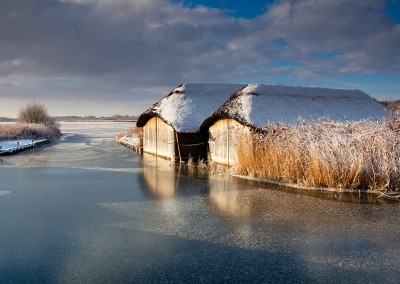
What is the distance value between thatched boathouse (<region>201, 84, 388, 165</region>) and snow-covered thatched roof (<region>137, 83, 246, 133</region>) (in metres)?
1.20

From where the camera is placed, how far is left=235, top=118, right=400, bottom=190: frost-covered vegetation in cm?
1091

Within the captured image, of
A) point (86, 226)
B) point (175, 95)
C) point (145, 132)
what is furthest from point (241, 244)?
point (145, 132)

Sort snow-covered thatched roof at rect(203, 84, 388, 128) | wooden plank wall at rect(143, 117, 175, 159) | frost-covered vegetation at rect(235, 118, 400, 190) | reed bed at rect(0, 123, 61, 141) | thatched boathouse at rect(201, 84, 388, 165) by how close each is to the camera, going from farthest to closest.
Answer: reed bed at rect(0, 123, 61, 141), wooden plank wall at rect(143, 117, 175, 159), snow-covered thatched roof at rect(203, 84, 388, 128), thatched boathouse at rect(201, 84, 388, 165), frost-covered vegetation at rect(235, 118, 400, 190)

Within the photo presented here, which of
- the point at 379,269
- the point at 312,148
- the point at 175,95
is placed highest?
the point at 175,95

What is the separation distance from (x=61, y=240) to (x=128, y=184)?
613 cm

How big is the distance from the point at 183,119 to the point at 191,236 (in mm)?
13919

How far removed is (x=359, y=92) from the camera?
24984mm

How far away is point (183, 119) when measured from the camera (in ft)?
67.5

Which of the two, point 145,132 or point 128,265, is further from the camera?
point 145,132

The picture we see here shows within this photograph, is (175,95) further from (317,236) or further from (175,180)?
(317,236)

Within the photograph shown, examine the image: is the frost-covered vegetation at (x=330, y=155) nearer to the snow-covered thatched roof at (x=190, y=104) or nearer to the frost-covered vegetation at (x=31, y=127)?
the snow-covered thatched roof at (x=190, y=104)

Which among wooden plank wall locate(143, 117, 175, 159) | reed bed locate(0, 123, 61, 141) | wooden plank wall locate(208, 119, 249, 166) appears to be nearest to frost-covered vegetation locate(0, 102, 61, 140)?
reed bed locate(0, 123, 61, 141)

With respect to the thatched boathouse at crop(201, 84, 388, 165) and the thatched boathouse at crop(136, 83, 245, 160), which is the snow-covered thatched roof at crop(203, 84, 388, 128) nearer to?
the thatched boathouse at crop(201, 84, 388, 165)

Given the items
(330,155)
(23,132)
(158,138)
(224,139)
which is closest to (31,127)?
(23,132)
